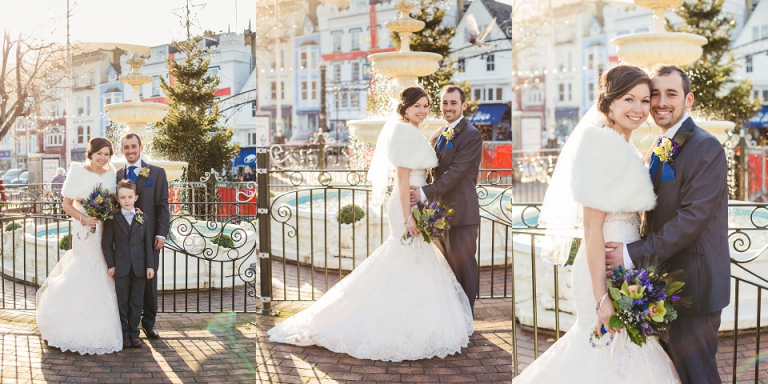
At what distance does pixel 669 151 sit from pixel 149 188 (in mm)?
2822

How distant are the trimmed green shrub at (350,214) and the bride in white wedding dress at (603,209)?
4.57 feet

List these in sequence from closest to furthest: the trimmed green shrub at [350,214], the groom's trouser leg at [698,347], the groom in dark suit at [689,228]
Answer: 1. the groom in dark suit at [689,228]
2. the groom's trouser leg at [698,347]
3. the trimmed green shrub at [350,214]

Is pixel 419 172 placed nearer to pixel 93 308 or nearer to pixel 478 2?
pixel 478 2

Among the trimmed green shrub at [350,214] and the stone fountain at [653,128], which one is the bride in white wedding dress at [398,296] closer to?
the trimmed green shrub at [350,214]

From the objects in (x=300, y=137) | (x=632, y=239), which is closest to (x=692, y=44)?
(x=632, y=239)

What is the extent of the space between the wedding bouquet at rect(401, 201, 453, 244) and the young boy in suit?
1.65 metres

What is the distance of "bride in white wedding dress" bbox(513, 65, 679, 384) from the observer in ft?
8.04

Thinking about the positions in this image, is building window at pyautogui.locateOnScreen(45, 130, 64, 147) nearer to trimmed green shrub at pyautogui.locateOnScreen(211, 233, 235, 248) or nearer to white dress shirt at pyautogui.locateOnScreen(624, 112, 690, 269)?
trimmed green shrub at pyautogui.locateOnScreen(211, 233, 235, 248)

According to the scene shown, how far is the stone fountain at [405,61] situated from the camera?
11.1ft

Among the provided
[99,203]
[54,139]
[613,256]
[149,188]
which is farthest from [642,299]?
[54,139]

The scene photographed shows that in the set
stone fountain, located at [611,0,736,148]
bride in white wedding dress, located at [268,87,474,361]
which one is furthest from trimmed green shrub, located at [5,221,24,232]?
stone fountain, located at [611,0,736,148]

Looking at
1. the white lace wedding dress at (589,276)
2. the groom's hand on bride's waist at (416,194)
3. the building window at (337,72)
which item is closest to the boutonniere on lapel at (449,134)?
the groom's hand on bride's waist at (416,194)

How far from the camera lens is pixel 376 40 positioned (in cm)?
345

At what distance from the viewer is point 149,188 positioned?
3.62 meters
